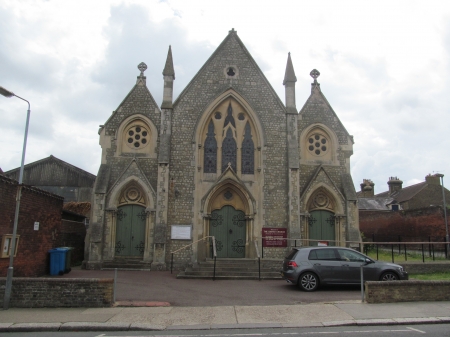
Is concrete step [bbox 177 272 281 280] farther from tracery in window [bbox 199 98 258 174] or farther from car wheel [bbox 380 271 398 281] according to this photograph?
tracery in window [bbox 199 98 258 174]

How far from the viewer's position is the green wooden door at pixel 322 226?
19.3 m

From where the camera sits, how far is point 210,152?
19469 mm

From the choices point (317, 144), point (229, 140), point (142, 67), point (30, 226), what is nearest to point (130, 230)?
point (30, 226)

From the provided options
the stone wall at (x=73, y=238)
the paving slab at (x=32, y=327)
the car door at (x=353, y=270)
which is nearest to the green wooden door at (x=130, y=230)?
the stone wall at (x=73, y=238)

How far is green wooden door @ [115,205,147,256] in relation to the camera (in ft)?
61.1

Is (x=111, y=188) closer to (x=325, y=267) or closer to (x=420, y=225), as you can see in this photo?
(x=325, y=267)

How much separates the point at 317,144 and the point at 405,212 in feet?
54.4

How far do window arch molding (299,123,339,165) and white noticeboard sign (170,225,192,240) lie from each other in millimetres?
6578

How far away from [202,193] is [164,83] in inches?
227

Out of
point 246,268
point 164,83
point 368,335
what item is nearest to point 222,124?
point 164,83

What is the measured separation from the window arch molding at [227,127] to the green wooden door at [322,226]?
3.65 m

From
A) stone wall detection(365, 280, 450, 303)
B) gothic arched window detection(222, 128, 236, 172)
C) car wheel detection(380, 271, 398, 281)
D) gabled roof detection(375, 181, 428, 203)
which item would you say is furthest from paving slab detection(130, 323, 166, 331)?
gabled roof detection(375, 181, 428, 203)

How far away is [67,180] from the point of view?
99.2 ft

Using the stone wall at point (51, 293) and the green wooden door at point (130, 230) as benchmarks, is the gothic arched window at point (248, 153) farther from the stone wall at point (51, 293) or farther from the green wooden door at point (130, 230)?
the stone wall at point (51, 293)
